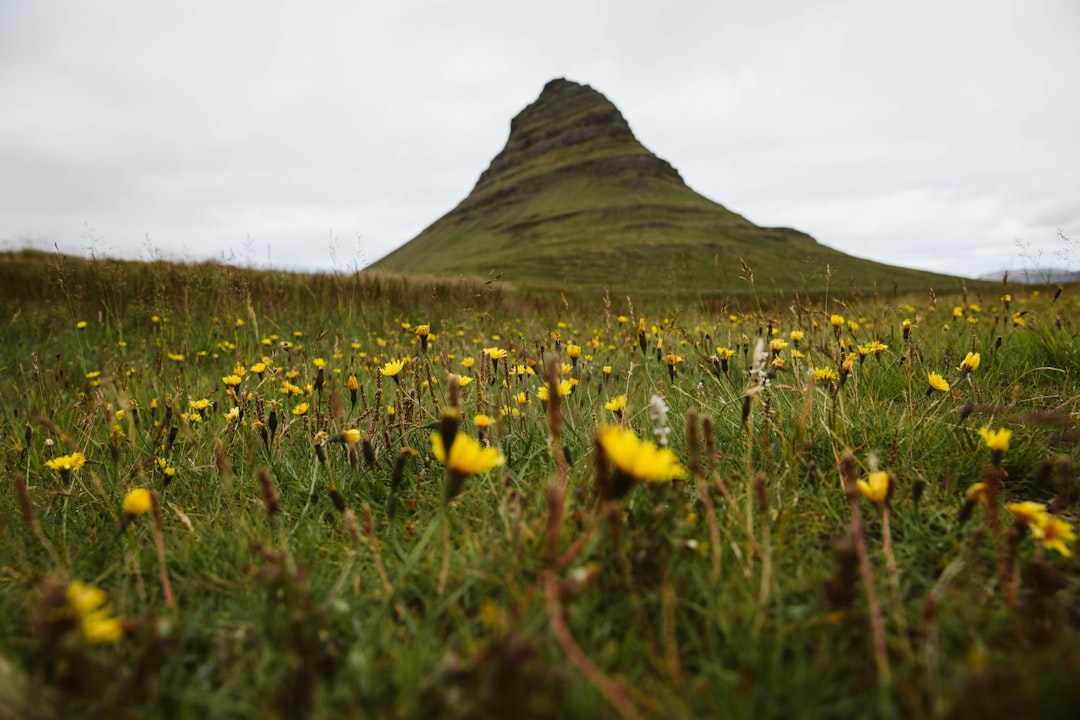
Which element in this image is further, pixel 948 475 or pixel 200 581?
pixel 948 475

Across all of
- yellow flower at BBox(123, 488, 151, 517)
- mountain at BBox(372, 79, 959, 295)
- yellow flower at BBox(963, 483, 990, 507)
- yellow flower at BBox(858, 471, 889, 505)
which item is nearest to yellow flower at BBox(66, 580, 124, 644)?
yellow flower at BBox(123, 488, 151, 517)

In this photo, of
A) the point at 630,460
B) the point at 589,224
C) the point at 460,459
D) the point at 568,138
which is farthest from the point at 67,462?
the point at 568,138

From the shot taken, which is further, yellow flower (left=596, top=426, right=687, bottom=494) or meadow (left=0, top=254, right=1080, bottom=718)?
yellow flower (left=596, top=426, right=687, bottom=494)

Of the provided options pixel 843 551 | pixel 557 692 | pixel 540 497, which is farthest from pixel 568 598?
pixel 540 497

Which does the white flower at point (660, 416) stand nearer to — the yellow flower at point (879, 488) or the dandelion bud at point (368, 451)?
the yellow flower at point (879, 488)

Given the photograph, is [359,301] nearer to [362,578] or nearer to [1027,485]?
[362,578]

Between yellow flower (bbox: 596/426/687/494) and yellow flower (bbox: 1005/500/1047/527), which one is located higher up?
yellow flower (bbox: 596/426/687/494)

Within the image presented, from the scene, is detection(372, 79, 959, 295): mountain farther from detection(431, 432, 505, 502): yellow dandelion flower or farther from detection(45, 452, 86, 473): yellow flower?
detection(431, 432, 505, 502): yellow dandelion flower

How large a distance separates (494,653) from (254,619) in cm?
65

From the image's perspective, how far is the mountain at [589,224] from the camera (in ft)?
164

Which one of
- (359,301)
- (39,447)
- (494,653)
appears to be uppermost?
(359,301)

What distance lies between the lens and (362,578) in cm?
120

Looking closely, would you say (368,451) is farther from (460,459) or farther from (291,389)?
(291,389)

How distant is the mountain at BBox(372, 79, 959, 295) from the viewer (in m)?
50.1
